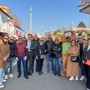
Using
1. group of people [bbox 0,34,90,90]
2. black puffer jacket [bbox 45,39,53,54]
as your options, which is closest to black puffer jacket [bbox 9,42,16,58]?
group of people [bbox 0,34,90,90]

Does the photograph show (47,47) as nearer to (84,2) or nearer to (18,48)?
(18,48)

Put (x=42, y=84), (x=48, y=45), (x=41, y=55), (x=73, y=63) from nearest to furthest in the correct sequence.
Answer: (x=42, y=84) → (x=73, y=63) → (x=41, y=55) → (x=48, y=45)

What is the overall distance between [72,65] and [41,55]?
1982mm

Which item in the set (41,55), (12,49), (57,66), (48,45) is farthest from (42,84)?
(48,45)

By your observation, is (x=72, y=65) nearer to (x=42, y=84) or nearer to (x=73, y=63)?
(x=73, y=63)

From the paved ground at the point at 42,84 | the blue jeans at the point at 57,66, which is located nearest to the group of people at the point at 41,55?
the blue jeans at the point at 57,66

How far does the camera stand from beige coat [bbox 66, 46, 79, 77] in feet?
32.1

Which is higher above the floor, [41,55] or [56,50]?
[56,50]

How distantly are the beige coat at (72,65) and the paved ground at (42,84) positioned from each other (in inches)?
13.8

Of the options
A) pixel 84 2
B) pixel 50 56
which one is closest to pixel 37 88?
pixel 50 56

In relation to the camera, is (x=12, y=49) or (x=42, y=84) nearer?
(x=42, y=84)

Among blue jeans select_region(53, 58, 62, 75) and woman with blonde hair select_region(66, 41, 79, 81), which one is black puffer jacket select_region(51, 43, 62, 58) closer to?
blue jeans select_region(53, 58, 62, 75)

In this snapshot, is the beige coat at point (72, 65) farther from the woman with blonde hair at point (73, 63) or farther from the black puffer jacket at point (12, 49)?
the black puffer jacket at point (12, 49)

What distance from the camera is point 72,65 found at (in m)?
10.0
